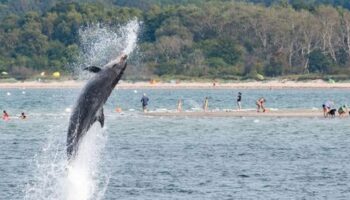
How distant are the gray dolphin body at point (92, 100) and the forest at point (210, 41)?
14152 cm

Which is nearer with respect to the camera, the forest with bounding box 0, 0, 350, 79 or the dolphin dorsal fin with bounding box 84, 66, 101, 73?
the dolphin dorsal fin with bounding box 84, 66, 101, 73

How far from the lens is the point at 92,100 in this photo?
22.4 meters

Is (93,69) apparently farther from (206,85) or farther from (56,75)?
(56,75)

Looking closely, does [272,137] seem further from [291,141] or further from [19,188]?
[19,188]

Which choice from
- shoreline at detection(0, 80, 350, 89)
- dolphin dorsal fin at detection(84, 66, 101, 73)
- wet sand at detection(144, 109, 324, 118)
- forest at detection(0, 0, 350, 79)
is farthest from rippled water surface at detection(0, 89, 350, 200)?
forest at detection(0, 0, 350, 79)

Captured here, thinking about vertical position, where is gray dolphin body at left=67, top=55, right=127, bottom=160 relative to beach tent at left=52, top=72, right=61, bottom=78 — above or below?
above

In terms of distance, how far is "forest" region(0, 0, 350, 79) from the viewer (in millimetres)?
170750

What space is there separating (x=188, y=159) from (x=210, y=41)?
12670 cm

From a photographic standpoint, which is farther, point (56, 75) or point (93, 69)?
point (56, 75)

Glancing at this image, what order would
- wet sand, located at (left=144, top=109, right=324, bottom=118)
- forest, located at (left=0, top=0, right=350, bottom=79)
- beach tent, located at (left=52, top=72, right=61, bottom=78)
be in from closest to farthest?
wet sand, located at (left=144, top=109, right=324, bottom=118), forest, located at (left=0, top=0, right=350, bottom=79), beach tent, located at (left=52, top=72, right=61, bottom=78)

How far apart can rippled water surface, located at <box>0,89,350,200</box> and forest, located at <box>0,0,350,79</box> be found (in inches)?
3478

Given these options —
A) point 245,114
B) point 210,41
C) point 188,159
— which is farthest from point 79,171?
point 210,41

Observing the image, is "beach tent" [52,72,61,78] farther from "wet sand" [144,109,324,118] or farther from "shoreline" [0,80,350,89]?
"wet sand" [144,109,324,118]

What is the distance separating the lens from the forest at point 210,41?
171 metres
